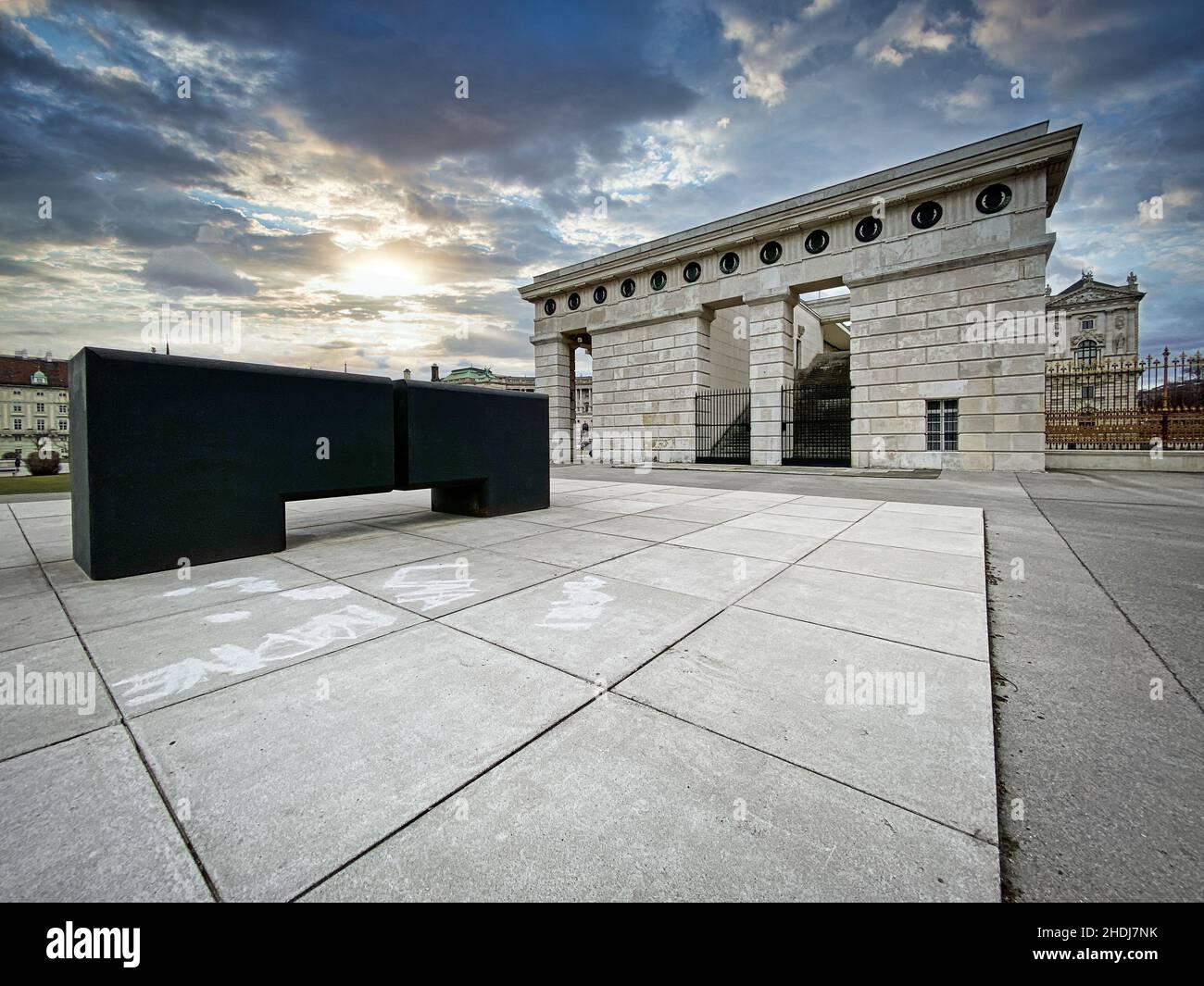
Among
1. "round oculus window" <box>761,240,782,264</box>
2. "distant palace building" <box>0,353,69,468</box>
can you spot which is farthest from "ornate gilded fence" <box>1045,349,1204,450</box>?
"distant palace building" <box>0,353,69,468</box>

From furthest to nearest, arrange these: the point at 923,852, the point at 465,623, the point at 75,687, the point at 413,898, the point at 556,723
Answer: the point at 465,623 < the point at 75,687 < the point at 556,723 < the point at 923,852 < the point at 413,898

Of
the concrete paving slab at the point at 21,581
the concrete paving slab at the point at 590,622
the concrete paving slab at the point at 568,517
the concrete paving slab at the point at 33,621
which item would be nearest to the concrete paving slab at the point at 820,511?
the concrete paving slab at the point at 568,517

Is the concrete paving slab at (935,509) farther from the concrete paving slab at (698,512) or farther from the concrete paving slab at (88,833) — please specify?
the concrete paving slab at (88,833)

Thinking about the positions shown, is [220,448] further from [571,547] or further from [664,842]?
[664,842]

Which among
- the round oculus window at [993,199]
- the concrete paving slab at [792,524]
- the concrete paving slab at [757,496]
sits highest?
the round oculus window at [993,199]

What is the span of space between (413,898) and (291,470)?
542 cm

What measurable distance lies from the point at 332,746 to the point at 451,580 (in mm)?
2422

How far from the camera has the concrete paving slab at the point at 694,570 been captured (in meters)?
4.32

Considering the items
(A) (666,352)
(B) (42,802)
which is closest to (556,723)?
(B) (42,802)

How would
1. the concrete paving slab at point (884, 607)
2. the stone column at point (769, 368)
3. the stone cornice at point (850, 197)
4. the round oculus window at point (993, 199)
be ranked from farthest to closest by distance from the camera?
the stone column at point (769, 368) → the round oculus window at point (993, 199) → the stone cornice at point (850, 197) → the concrete paving slab at point (884, 607)

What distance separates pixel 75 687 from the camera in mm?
2662

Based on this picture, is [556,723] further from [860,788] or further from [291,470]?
[291,470]

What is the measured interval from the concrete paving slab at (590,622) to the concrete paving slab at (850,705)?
19cm

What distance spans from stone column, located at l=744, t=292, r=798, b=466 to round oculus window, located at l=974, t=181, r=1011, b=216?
617 cm
